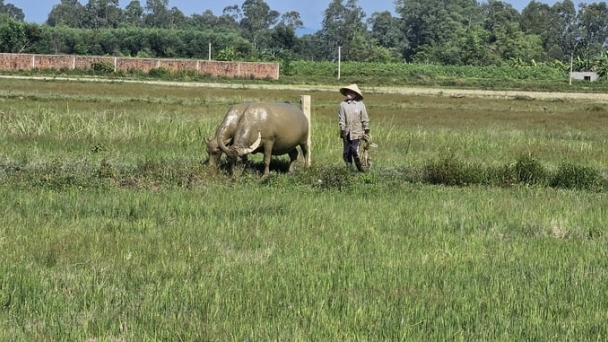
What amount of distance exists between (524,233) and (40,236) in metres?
4.68

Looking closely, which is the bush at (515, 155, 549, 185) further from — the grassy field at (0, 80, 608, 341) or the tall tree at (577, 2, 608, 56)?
the tall tree at (577, 2, 608, 56)

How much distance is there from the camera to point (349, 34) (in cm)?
13262

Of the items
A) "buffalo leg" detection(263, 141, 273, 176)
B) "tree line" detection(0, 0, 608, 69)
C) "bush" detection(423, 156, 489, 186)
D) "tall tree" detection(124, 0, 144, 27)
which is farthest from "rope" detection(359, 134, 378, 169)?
"tall tree" detection(124, 0, 144, 27)

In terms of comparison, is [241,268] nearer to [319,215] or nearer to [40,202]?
[319,215]

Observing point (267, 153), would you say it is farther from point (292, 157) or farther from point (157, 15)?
point (157, 15)

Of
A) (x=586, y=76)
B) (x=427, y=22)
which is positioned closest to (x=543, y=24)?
(x=427, y=22)

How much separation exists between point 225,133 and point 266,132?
66 centimetres

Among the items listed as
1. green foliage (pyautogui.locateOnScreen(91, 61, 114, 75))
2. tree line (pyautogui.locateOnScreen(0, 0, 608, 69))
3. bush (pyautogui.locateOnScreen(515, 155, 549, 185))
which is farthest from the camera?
tree line (pyautogui.locateOnScreen(0, 0, 608, 69))

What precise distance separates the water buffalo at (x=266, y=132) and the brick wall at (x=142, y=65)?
165 ft

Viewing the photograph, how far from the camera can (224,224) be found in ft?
Answer: 25.2

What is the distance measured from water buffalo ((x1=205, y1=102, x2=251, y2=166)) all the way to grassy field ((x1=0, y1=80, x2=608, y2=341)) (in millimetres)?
453

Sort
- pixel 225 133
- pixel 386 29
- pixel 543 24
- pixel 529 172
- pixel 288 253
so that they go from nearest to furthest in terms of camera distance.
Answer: pixel 288 253 → pixel 529 172 → pixel 225 133 → pixel 543 24 → pixel 386 29

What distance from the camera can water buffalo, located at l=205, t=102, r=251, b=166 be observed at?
12.0m

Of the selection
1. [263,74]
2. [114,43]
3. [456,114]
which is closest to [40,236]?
[456,114]
